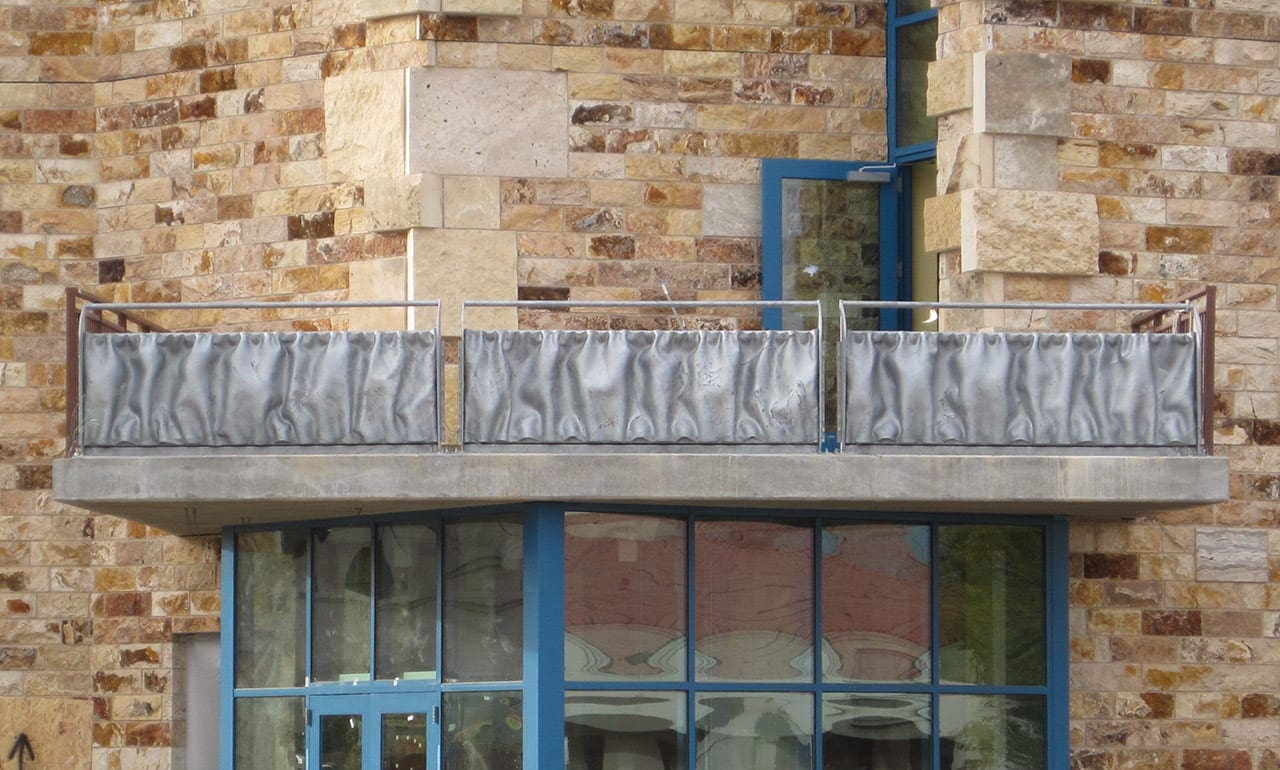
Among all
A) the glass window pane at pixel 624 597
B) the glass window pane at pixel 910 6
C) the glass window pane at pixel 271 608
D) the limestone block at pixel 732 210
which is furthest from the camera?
the glass window pane at pixel 910 6

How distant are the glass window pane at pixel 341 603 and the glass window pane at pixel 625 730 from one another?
1765 mm

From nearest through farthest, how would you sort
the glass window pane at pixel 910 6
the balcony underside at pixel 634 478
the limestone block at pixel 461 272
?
the balcony underside at pixel 634 478
the limestone block at pixel 461 272
the glass window pane at pixel 910 6

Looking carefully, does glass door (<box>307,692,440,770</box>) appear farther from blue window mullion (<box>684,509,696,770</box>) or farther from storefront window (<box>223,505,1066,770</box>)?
blue window mullion (<box>684,509,696,770</box>)

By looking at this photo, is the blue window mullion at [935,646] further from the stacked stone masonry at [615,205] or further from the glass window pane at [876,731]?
the stacked stone masonry at [615,205]

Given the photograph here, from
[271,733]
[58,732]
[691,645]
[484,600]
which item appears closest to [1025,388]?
[691,645]

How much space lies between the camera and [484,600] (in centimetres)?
1652

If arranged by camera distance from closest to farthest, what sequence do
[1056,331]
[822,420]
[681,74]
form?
Answer: [822,420]
[1056,331]
[681,74]

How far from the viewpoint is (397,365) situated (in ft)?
52.0

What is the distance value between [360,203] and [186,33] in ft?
7.61

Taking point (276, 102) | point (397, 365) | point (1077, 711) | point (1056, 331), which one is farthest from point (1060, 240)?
point (276, 102)

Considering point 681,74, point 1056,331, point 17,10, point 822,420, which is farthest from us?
point 17,10

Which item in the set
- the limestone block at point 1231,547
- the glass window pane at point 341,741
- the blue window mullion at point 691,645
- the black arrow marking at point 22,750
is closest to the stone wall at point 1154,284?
the limestone block at point 1231,547

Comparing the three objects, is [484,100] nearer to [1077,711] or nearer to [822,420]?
[822,420]

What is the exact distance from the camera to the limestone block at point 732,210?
18328mm
